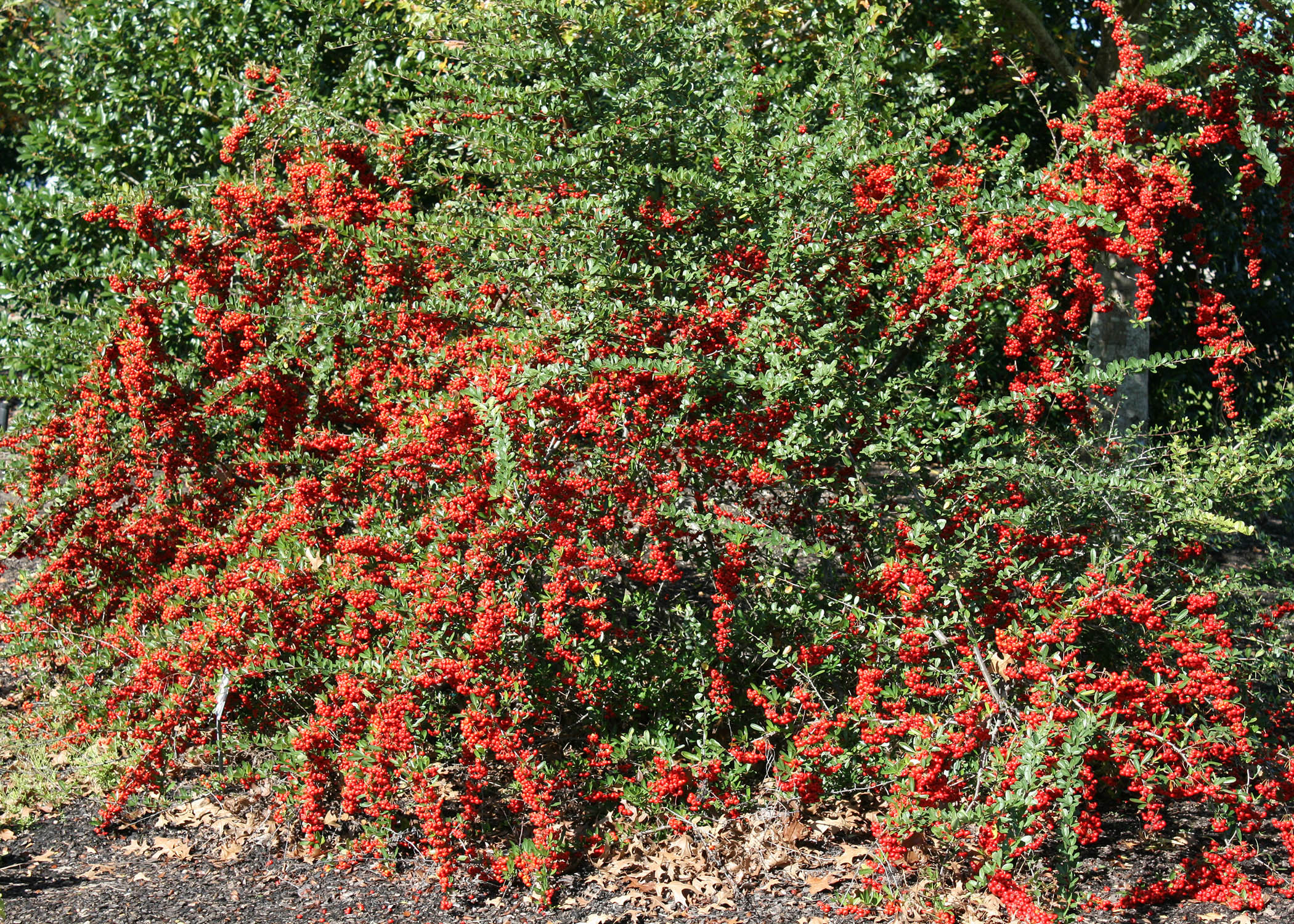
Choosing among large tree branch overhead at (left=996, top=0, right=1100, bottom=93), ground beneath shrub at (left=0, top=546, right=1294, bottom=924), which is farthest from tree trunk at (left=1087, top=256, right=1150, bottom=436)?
ground beneath shrub at (left=0, top=546, right=1294, bottom=924)

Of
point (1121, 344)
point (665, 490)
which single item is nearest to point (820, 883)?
point (665, 490)

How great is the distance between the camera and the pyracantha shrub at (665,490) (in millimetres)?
4000

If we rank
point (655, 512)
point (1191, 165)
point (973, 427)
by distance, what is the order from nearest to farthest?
point (655, 512) → point (973, 427) → point (1191, 165)

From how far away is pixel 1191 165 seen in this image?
7.27 metres

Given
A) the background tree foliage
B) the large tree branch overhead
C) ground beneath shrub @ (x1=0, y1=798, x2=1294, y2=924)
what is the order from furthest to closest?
the background tree foliage, the large tree branch overhead, ground beneath shrub @ (x1=0, y1=798, x2=1294, y2=924)

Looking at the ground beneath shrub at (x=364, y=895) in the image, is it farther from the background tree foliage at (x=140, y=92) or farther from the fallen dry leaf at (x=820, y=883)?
the background tree foliage at (x=140, y=92)

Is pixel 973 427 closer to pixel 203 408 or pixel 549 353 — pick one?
pixel 549 353

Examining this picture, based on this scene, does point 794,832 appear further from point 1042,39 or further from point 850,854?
point 1042,39

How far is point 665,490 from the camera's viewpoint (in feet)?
13.9

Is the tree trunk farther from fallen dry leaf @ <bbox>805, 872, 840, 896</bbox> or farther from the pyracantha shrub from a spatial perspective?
fallen dry leaf @ <bbox>805, 872, 840, 896</bbox>

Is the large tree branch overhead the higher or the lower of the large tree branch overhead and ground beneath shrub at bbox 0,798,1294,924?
the higher

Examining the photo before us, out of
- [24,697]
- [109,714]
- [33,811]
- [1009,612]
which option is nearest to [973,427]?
[1009,612]

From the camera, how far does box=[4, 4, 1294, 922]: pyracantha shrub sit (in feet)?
13.1

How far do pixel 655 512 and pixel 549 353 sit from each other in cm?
80
